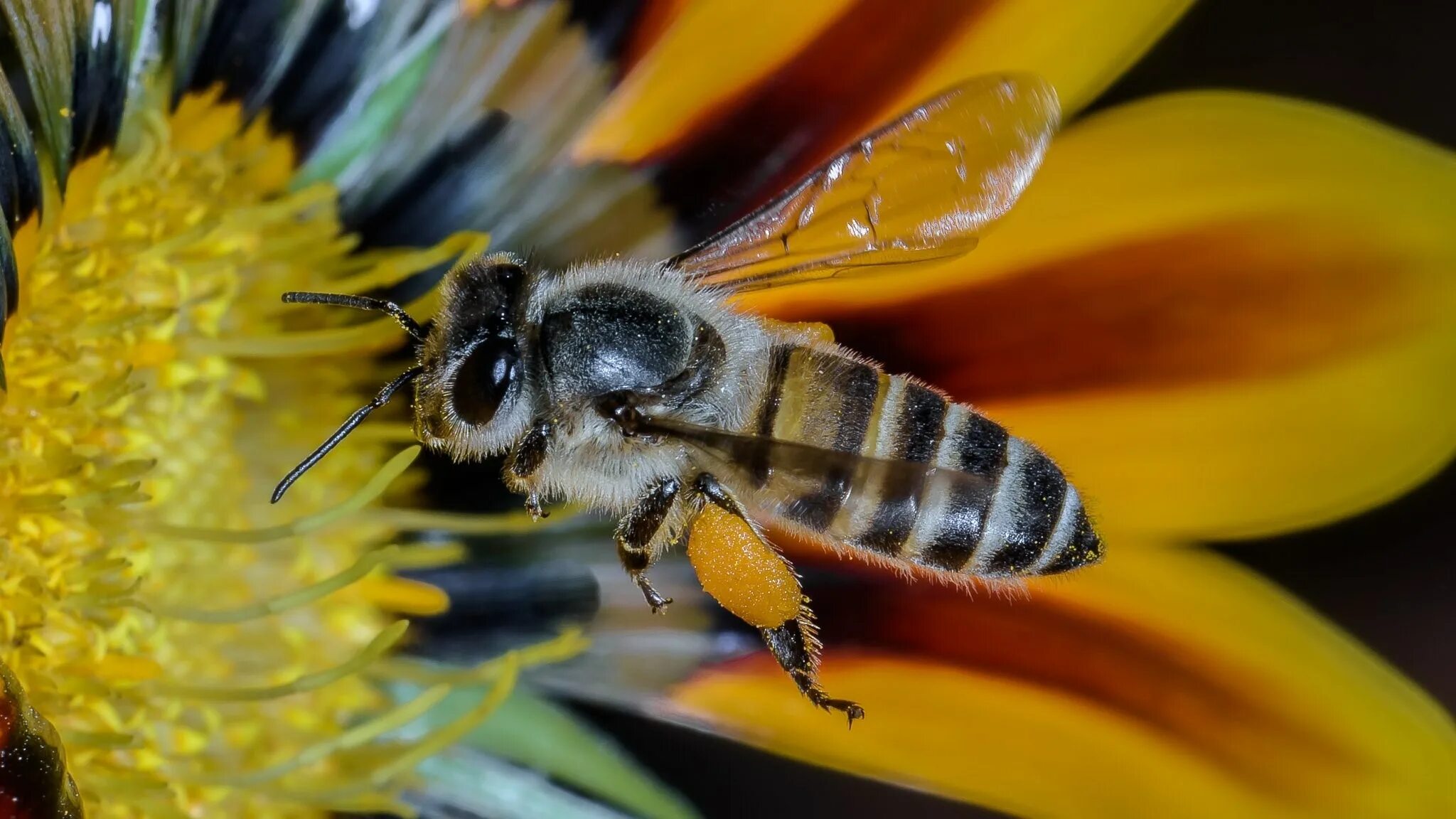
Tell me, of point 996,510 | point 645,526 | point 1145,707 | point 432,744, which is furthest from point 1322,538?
point 432,744

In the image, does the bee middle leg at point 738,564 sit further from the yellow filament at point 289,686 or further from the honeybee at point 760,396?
the yellow filament at point 289,686

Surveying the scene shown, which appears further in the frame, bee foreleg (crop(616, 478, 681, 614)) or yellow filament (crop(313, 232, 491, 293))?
yellow filament (crop(313, 232, 491, 293))

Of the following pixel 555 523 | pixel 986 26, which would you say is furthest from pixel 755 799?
pixel 986 26

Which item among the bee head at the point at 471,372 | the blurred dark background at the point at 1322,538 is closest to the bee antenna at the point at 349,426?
the bee head at the point at 471,372

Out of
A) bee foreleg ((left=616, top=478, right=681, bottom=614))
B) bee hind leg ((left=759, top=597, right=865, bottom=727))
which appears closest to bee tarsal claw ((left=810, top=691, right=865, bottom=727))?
bee hind leg ((left=759, top=597, right=865, bottom=727))

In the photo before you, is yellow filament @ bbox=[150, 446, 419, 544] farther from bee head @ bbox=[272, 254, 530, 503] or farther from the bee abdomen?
the bee abdomen

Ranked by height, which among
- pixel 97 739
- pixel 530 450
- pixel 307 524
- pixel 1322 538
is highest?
pixel 1322 538

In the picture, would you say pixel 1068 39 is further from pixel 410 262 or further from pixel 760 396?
pixel 410 262
